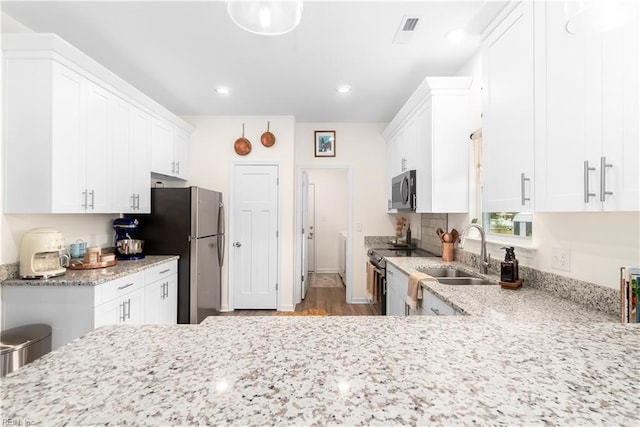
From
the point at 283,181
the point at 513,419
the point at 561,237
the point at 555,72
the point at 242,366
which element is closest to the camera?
the point at 513,419

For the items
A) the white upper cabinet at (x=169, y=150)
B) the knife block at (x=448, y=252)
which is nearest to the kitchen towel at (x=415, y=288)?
the knife block at (x=448, y=252)

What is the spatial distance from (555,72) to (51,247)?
3.14 m

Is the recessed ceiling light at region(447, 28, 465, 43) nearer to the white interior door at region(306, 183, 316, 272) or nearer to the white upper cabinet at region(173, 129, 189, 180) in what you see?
the white upper cabinet at region(173, 129, 189, 180)

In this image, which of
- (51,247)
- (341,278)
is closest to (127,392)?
(51,247)

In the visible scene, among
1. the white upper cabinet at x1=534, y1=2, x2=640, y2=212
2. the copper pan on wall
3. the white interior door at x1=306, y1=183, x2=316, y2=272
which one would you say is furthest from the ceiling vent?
the white interior door at x1=306, y1=183, x2=316, y2=272

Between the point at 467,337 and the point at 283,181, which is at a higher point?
the point at 283,181

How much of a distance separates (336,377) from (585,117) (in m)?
1.33

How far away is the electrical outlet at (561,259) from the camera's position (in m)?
1.60

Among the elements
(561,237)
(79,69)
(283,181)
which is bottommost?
(561,237)

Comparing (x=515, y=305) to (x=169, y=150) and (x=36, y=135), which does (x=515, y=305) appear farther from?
(x=169, y=150)

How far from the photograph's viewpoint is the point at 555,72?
131 cm

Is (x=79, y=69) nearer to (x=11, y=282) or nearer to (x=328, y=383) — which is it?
(x=11, y=282)

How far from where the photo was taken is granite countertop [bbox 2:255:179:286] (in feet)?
6.68

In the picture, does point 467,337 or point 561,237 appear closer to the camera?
point 467,337
